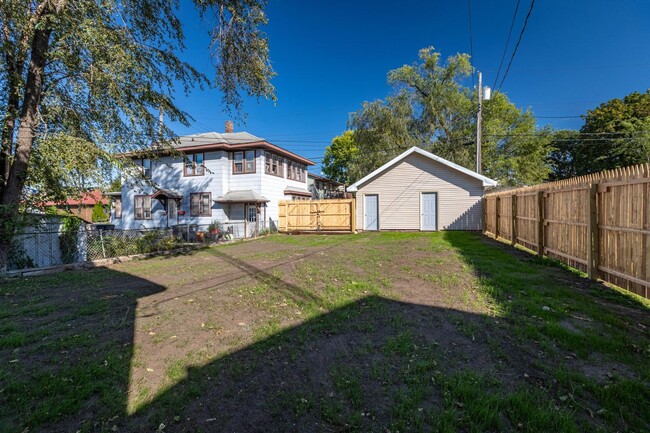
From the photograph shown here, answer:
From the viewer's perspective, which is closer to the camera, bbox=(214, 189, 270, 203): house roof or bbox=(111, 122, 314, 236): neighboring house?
bbox=(214, 189, 270, 203): house roof

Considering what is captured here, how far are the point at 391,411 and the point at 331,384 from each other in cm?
56

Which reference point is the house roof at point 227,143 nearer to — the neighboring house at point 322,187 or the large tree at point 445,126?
the neighboring house at point 322,187

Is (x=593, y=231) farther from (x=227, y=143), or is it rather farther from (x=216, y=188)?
(x=216, y=188)

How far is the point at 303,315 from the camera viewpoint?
13.7 feet

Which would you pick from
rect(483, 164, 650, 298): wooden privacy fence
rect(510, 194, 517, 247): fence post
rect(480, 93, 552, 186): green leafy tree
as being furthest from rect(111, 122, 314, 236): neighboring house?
rect(480, 93, 552, 186): green leafy tree

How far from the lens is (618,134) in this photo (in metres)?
27.4

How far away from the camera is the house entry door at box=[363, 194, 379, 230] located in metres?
18.0

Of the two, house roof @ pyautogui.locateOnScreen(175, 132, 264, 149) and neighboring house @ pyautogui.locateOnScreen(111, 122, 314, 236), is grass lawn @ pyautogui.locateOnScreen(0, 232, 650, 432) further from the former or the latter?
house roof @ pyautogui.locateOnScreen(175, 132, 264, 149)

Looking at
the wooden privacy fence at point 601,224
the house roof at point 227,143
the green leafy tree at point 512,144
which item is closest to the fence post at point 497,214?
the wooden privacy fence at point 601,224

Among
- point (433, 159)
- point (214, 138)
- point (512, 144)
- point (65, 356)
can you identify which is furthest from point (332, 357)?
point (512, 144)

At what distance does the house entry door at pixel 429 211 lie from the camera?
17.1 meters

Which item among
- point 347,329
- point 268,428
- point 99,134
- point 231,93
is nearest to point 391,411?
point 268,428

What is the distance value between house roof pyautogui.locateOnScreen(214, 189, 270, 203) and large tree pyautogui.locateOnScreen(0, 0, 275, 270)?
8403 mm

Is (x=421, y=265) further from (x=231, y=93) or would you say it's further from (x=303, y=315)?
A: (x=231, y=93)
